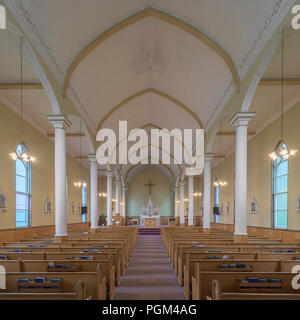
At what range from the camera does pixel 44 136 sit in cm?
1547

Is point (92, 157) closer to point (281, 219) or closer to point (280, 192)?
point (280, 192)

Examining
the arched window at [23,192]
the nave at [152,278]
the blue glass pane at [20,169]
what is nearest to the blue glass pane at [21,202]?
the arched window at [23,192]

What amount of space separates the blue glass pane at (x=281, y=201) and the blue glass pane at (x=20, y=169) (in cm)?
1163

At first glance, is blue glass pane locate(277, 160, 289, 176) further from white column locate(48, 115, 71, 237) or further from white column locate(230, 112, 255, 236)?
white column locate(48, 115, 71, 237)

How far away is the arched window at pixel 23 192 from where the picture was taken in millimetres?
12317

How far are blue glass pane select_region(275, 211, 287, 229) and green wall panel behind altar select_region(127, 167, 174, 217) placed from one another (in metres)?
22.9

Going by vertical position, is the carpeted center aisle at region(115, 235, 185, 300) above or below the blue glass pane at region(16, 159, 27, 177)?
below

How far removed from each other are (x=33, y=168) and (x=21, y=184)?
1.40 meters

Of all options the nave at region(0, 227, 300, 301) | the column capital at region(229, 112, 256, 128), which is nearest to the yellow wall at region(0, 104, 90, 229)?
the nave at region(0, 227, 300, 301)

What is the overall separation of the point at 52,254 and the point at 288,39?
24.6 ft

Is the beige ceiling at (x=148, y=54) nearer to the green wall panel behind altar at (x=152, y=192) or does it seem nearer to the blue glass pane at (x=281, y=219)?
the blue glass pane at (x=281, y=219)

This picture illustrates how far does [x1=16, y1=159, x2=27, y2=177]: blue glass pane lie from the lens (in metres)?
12.4
